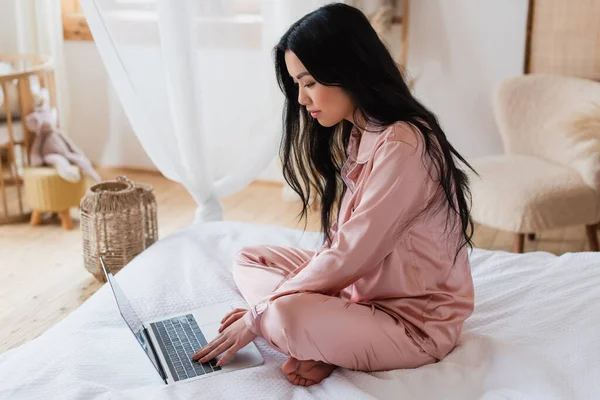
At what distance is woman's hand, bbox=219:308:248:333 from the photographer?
1.72 meters

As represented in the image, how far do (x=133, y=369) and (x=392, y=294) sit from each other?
0.59 metres

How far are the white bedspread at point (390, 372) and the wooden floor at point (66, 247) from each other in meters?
0.63

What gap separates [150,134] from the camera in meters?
2.54

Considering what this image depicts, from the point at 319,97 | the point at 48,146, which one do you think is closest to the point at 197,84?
the point at 319,97

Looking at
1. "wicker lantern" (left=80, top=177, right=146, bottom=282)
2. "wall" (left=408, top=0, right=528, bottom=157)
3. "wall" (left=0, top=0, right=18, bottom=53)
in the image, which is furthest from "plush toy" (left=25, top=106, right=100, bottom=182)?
"wall" (left=408, top=0, right=528, bottom=157)

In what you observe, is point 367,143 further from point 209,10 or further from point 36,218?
point 36,218

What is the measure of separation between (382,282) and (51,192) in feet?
6.99

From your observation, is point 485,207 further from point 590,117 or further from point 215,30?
point 215,30

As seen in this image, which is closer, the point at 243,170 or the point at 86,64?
the point at 243,170

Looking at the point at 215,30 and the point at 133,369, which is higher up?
the point at 215,30

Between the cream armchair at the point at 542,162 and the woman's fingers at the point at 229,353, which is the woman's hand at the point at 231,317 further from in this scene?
the cream armchair at the point at 542,162

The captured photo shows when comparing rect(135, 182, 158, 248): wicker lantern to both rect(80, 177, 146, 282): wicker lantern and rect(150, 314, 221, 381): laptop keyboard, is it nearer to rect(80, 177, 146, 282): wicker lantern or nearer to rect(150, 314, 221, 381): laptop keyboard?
rect(80, 177, 146, 282): wicker lantern

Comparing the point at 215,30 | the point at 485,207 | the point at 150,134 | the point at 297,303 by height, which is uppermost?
the point at 215,30

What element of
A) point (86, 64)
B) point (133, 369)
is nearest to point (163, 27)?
point (133, 369)
